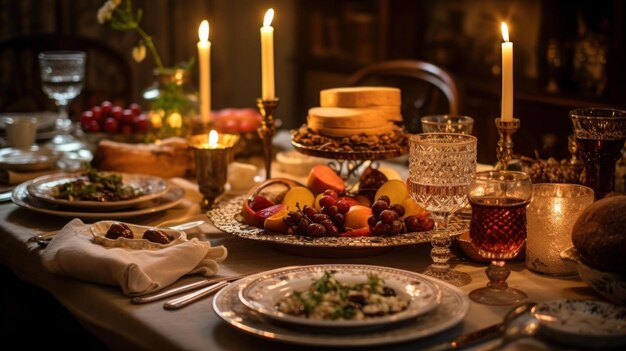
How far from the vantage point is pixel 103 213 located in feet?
5.81

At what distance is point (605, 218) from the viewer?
123 centimetres

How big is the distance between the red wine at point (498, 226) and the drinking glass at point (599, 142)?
0.28m

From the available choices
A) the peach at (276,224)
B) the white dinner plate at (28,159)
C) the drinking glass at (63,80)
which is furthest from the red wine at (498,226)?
the drinking glass at (63,80)

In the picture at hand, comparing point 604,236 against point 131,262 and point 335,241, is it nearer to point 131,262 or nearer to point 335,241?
point 335,241

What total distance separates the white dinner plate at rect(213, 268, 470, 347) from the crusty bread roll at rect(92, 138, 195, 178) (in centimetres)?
98

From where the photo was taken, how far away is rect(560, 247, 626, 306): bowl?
1.20 metres

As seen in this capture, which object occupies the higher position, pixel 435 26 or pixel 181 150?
pixel 435 26

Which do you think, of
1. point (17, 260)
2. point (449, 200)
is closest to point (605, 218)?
point (449, 200)

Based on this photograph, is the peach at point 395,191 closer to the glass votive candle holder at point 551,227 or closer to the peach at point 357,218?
the peach at point 357,218

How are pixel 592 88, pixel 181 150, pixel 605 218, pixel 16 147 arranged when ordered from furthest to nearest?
pixel 592 88 → pixel 16 147 → pixel 181 150 → pixel 605 218

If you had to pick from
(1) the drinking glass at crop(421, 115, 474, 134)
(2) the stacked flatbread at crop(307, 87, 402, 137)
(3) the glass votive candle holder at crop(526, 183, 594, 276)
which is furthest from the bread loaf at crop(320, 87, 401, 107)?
(3) the glass votive candle holder at crop(526, 183, 594, 276)

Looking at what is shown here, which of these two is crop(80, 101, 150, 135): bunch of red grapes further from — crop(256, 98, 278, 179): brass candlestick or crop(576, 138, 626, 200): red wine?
crop(576, 138, 626, 200): red wine

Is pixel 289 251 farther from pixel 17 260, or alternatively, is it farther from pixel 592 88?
pixel 592 88

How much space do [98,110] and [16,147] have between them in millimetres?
252
